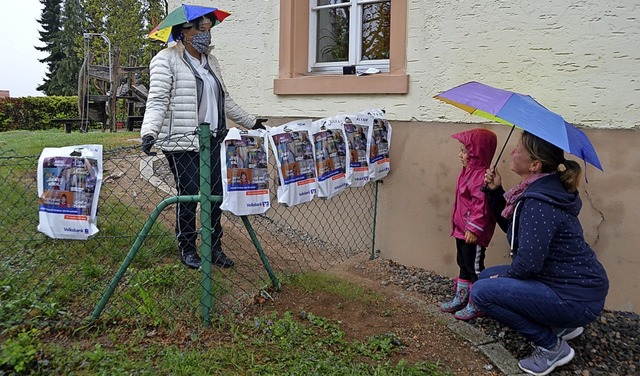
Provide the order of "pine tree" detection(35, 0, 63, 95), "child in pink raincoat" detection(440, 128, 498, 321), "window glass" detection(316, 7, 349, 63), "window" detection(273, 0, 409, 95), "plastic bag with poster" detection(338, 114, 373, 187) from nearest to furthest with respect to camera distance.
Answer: "child in pink raincoat" detection(440, 128, 498, 321) → "plastic bag with poster" detection(338, 114, 373, 187) → "window" detection(273, 0, 409, 95) → "window glass" detection(316, 7, 349, 63) → "pine tree" detection(35, 0, 63, 95)

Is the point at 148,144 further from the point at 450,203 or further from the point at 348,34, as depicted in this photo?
the point at 348,34

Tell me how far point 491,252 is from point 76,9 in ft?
155

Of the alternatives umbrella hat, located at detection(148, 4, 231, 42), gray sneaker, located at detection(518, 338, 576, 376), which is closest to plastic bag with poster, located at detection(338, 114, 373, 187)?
umbrella hat, located at detection(148, 4, 231, 42)

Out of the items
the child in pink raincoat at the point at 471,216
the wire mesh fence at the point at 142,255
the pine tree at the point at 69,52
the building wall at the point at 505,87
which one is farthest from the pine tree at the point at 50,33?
the child in pink raincoat at the point at 471,216

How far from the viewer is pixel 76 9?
1715 inches

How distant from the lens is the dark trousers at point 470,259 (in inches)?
148

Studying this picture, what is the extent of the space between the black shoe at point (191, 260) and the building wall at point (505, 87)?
169 centimetres

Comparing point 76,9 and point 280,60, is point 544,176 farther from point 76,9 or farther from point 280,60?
point 76,9

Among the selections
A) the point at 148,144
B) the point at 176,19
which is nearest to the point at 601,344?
the point at 148,144

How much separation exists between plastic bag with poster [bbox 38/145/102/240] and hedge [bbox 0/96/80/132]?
1827cm

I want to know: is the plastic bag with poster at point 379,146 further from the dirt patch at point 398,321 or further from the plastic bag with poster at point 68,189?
the plastic bag with poster at point 68,189

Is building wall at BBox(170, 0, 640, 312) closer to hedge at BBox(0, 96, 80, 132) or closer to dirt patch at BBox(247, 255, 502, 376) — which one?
dirt patch at BBox(247, 255, 502, 376)

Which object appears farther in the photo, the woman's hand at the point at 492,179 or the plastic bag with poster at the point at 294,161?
the plastic bag with poster at the point at 294,161

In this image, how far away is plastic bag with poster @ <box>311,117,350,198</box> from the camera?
3.77m
